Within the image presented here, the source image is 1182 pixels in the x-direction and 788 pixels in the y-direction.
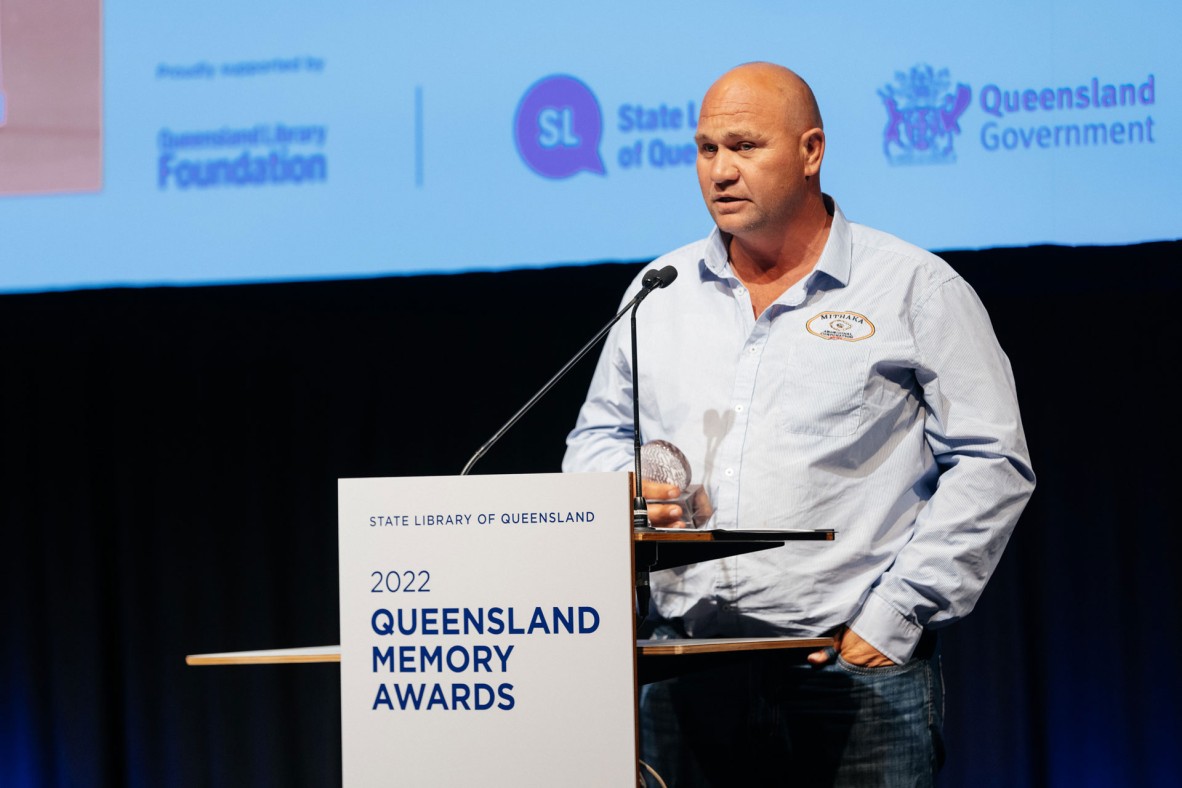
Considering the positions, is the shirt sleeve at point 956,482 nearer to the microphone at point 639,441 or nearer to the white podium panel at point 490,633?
the microphone at point 639,441

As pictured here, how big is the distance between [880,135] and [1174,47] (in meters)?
0.68

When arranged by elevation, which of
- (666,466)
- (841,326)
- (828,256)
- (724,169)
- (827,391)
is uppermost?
(724,169)

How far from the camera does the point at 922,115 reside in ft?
9.77

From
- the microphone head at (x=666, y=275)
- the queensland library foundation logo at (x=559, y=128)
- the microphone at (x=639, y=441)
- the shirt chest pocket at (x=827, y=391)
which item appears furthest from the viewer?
the queensland library foundation logo at (x=559, y=128)

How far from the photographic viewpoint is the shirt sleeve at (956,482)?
6.38ft

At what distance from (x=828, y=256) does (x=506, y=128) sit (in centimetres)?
132

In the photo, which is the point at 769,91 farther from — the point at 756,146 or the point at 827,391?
the point at 827,391

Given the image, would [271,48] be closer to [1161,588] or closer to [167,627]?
[167,627]

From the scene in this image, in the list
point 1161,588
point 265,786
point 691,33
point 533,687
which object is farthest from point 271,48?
point 1161,588

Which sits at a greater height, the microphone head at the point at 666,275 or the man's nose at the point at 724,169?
the man's nose at the point at 724,169

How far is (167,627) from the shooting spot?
372 cm

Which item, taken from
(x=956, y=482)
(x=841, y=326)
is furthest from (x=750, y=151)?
(x=956, y=482)

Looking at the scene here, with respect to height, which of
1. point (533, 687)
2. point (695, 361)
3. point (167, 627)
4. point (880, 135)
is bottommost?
point (167, 627)

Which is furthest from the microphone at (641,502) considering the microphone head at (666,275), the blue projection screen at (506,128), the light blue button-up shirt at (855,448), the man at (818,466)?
the blue projection screen at (506,128)
